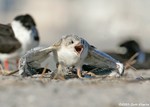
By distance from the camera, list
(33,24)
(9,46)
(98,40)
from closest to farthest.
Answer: (9,46) → (33,24) → (98,40)

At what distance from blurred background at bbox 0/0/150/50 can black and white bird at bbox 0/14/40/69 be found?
14.2m

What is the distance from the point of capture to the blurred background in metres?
30.6

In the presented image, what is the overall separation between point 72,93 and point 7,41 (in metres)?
7.53

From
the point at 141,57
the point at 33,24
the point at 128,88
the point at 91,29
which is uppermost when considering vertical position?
the point at 128,88

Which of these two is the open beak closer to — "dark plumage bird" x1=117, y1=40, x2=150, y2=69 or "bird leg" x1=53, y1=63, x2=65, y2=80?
"bird leg" x1=53, y1=63, x2=65, y2=80

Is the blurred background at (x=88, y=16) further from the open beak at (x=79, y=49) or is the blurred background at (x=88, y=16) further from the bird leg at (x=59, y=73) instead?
the open beak at (x=79, y=49)

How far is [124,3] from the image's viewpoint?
106 feet

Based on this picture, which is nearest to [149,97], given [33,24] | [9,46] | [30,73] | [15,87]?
[15,87]

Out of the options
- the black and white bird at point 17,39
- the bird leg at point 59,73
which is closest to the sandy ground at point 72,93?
the bird leg at point 59,73

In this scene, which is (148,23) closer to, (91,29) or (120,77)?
(91,29)

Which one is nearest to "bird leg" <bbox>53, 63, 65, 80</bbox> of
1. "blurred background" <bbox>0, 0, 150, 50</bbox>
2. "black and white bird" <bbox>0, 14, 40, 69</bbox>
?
"black and white bird" <bbox>0, 14, 40, 69</bbox>

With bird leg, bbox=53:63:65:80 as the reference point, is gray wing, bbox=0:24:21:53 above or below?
below

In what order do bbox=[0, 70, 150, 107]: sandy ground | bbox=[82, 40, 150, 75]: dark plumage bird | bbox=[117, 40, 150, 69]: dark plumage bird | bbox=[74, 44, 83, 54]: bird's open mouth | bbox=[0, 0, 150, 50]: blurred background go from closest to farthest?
bbox=[0, 70, 150, 107]: sandy ground
bbox=[74, 44, 83, 54]: bird's open mouth
bbox=[82, 40, 150, 75]: dark plumage bird
bbox=[117, 40, 150, 69]: dark plumage bird
bbox=[0, 0, 150, 50]: blurred background

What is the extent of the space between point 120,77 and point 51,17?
23.9 metres
